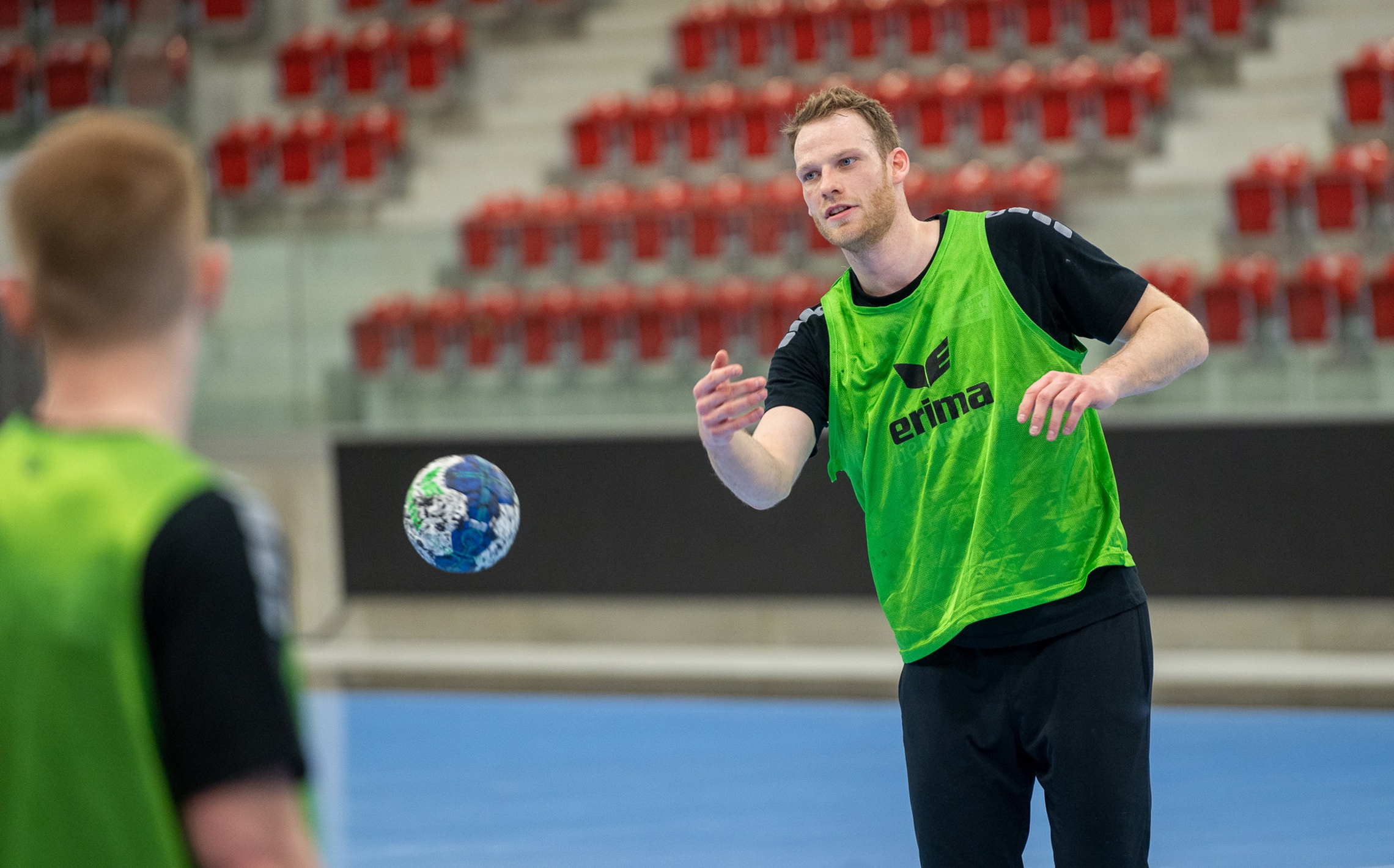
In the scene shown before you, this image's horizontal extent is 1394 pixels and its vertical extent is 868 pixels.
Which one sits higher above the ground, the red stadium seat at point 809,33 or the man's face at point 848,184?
the red stadium seat at point 809,33

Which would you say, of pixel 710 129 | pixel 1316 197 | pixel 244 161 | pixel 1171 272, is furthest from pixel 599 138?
pixel 1316 197

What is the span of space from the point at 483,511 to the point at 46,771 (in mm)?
2769

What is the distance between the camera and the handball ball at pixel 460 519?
13.4ft

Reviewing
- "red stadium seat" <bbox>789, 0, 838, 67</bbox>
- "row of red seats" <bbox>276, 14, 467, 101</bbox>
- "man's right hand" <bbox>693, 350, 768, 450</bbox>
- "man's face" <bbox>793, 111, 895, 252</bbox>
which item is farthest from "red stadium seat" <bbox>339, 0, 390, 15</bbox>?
"man's right hand" <bbox>693, 350, 768, 450</bbox>

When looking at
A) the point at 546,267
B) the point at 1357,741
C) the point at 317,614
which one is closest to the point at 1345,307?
the point at 1357,741

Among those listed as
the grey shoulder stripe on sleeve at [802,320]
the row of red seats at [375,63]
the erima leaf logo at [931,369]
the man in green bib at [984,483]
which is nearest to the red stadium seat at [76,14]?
the row of red seats at [375,63]

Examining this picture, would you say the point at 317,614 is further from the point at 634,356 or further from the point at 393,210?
the point at 393,210

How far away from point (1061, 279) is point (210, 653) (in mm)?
2248

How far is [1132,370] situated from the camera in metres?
2.96

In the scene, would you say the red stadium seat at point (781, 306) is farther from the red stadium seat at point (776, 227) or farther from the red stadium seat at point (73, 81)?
the red stadium seat at point (73, 81)

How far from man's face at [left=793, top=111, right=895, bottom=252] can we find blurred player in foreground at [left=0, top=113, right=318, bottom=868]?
1977 millimetres

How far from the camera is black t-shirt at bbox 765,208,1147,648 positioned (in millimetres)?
3074

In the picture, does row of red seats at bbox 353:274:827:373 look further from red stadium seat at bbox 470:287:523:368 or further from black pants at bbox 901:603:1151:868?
black pants at bbox 901:603:1151:868

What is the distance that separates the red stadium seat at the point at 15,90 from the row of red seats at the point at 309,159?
2.55 m
